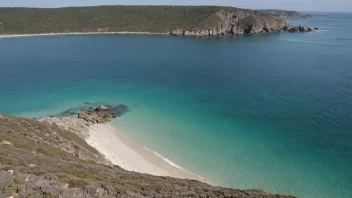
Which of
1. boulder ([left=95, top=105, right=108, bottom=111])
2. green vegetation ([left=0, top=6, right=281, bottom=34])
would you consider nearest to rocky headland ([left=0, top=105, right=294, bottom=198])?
boulder ([left=95, top=105, right=108, bottom=111])

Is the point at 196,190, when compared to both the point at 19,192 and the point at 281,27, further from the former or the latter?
the point at 281,27

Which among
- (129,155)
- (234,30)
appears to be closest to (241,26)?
(234,30)

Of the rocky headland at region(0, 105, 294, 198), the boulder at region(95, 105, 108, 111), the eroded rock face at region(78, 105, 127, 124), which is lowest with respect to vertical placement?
the eroded rock face at region(78, 105, 127, 124)

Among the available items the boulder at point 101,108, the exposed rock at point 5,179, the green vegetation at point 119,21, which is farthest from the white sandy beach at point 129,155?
the green vegetation at point 119,21

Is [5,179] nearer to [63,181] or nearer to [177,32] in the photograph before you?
[63,181]

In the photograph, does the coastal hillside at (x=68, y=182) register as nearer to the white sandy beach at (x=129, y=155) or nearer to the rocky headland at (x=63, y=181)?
the rocky headland at (x=63, y=181)

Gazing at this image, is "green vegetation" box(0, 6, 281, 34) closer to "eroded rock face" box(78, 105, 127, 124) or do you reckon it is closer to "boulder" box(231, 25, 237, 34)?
"boulder" box(231, 25, 237, 34)
